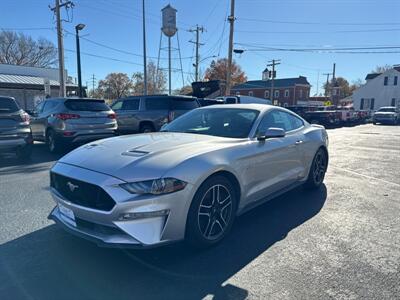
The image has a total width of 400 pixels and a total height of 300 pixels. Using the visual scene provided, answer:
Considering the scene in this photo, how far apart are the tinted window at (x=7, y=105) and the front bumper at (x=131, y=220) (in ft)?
19.4

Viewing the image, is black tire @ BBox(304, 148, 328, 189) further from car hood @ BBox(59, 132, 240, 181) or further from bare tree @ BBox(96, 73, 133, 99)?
bare tree @ BBox(96, 73, 133, 99)

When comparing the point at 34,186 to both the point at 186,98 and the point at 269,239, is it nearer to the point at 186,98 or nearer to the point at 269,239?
the point at 269,239

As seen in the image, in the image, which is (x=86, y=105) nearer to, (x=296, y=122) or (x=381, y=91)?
(x=296, y=122)

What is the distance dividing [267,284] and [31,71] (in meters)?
39.5

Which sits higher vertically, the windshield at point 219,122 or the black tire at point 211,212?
the windshield at point 219,122

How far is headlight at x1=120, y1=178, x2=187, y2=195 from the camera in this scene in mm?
2768

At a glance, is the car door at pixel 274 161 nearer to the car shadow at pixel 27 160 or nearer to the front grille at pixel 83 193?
the front grille at pixel 83 193

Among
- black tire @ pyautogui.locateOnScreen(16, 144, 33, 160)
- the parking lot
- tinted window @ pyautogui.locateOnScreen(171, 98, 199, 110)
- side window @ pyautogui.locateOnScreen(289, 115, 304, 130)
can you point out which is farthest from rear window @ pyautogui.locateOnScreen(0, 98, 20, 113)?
side window @ pyautogui.locateOnScreen(289, 115, 304, 130)

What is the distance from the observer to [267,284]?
277 cm

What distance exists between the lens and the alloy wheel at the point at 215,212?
326 cm

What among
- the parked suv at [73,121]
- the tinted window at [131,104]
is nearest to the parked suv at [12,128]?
the parked suv at [73,121]

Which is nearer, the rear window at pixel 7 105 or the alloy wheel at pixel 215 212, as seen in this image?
the alloy wheel at pixel 215 212

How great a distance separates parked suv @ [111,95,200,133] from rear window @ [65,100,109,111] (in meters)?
1.82

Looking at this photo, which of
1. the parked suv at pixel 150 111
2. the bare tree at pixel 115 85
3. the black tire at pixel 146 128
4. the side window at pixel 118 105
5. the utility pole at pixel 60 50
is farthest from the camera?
the bare tree at pixel 115 85
